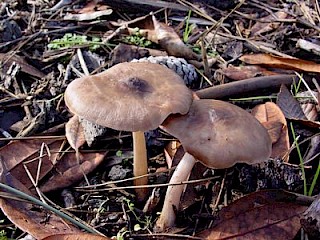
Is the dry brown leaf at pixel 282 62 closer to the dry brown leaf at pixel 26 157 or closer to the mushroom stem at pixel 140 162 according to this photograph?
the mushroom stem at pixel 140 162

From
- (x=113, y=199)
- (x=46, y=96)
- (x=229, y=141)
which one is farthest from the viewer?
(x=46, y=96)

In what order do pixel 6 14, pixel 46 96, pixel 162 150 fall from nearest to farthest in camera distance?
pixel 162 150 < pixel 46 96 < pixel 6 14

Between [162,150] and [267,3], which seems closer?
[162,150]

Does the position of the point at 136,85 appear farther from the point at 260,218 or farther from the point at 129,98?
the point at 260,218

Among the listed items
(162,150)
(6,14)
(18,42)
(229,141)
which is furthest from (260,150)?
(6,14)

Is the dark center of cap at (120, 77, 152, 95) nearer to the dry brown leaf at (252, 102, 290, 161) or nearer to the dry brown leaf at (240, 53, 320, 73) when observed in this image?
the dry brown leaf at (252, 102, 290, 161)

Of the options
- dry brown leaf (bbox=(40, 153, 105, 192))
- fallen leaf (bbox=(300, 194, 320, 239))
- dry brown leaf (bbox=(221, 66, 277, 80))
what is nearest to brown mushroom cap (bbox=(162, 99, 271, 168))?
fallen leaf (bbox=(300, 194, 320, 239))

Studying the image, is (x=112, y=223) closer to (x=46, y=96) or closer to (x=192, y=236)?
(x=192, y=236)

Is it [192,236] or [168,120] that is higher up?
[168,120]
